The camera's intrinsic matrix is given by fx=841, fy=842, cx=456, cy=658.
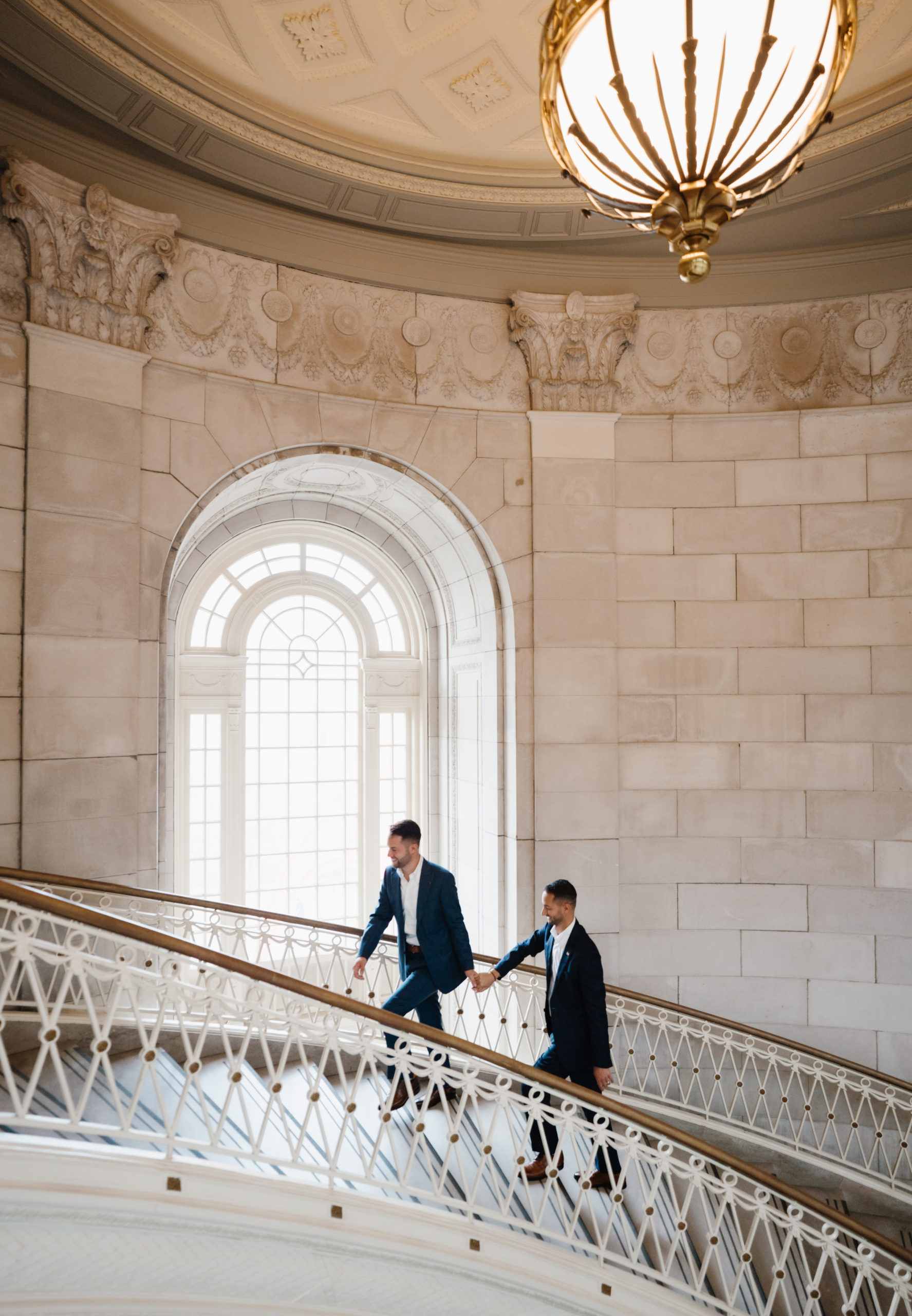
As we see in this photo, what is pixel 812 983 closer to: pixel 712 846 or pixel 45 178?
pixel 712 846

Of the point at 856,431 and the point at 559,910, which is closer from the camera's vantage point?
the point at 559,910

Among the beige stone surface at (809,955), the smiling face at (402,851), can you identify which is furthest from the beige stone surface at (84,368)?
the beige stone surface at (809,955)

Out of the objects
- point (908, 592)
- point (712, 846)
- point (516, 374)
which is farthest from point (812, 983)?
point (516, 374)

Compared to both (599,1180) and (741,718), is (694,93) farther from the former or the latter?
(741,718)

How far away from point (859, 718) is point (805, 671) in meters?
0.60

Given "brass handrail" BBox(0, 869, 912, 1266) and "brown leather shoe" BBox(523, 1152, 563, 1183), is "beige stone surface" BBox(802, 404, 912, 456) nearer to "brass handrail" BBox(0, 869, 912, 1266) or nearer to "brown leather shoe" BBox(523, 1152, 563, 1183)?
"brass handrail" BBox(0, 869, 912, 1266)

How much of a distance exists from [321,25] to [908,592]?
6349mm

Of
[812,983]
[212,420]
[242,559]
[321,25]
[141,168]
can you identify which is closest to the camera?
[321,25]

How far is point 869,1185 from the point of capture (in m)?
5.86

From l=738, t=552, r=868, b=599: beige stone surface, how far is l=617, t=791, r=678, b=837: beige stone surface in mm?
1946

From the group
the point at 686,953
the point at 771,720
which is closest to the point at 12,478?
the point at 771,720

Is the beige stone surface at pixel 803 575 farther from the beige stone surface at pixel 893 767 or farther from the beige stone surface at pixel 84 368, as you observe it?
the beige stone surface at pixel 84 368

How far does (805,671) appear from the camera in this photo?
7496 mm

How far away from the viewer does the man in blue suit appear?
494 cm
